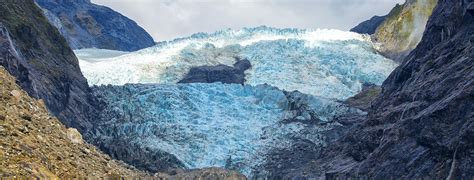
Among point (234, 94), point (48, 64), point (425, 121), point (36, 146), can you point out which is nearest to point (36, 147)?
point (36, 146)

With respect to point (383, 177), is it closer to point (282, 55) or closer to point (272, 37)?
point (282, 55)

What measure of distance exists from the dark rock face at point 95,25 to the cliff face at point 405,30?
4633cm

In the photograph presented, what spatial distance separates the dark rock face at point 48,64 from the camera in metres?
37.0

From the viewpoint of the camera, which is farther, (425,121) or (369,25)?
(369,25)

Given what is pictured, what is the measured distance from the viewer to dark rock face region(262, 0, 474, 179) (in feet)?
71.9

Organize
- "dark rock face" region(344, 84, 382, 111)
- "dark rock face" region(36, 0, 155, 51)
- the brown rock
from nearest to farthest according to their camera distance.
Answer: the brown rock → "dark rock face" region(344, 84, 382, 111) → "dark rock face" region(36, 0, 155, 51)

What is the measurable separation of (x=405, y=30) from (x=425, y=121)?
46054 millimetres

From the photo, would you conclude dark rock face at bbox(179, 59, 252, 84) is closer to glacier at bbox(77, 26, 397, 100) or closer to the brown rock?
glacier at bbox(77, 26, 397, 100)

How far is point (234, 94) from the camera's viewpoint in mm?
50906

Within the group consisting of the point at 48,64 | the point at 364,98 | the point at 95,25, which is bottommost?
the point at 48,64

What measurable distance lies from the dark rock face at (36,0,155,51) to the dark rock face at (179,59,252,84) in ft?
133

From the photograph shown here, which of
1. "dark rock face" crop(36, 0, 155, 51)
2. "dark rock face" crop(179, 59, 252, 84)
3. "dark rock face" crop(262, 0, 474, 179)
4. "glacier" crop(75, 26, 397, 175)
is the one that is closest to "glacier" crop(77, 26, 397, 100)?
→ "glacier" crop(75, 26, 397, 175)

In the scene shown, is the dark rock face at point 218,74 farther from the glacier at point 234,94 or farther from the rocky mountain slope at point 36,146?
the rocky mountain slope at point 36,146

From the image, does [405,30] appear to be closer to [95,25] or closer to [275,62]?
[275,62]
